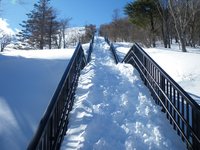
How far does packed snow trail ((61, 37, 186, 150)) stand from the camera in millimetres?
5484

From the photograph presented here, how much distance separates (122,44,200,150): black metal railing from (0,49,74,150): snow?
264 cm

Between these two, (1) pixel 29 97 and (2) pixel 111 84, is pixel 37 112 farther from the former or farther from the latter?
(2) pixel 111 84

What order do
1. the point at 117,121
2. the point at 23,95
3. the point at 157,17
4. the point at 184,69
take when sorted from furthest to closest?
the point at 157,17 → the point at 184,69 → the point at 23,95 → the point at 117,121

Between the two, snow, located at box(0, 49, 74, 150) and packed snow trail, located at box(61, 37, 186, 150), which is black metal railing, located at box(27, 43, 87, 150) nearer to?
packed snow trail, located at box(61, 37, 186, 150)

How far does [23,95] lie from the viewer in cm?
877

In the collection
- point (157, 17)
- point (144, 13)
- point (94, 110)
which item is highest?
point (144, 13)

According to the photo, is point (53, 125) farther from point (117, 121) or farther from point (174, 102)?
point (174, 102)

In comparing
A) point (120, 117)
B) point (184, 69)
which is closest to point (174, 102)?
point (120, 117)

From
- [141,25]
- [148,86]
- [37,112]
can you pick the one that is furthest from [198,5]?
[37,112]

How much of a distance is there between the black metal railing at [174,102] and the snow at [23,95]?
2.64 metres

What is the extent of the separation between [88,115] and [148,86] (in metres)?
3.05

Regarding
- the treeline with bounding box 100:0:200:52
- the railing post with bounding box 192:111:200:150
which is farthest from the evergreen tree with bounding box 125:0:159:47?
the railing post with bounding box 192:111:200:150

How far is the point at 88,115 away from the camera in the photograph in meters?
6.50

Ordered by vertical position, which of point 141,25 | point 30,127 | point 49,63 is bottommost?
point 30,127
